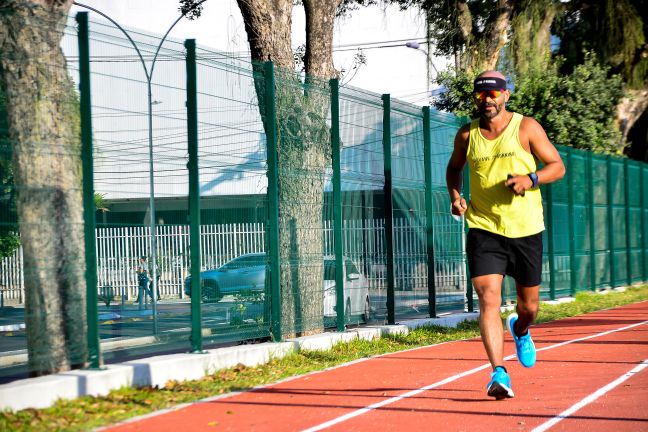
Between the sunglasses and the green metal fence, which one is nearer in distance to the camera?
the sunglasses

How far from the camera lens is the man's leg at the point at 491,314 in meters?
8.12

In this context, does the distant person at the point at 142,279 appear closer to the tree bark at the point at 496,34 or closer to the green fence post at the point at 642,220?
the tree bark at the point at 496,34

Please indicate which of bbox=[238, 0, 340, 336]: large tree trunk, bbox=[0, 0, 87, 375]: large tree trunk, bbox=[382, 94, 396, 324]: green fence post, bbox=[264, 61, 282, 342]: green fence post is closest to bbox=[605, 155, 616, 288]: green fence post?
bbox=[382, 94, 396, 324]: green fence post

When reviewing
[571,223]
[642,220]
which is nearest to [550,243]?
[571,223]

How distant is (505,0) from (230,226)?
18.8 metres

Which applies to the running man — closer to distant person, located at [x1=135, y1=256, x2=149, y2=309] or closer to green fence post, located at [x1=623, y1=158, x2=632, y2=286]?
distant person, located at [x1=135, y1=256, x2=149, y2=309]

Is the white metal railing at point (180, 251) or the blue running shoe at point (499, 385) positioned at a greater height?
the white metal railing at point (180, 251)

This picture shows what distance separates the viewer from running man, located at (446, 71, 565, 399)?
322 inches

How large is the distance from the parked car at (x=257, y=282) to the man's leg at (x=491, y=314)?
3.03 m

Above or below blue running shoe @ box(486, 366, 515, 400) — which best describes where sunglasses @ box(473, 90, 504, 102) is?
above

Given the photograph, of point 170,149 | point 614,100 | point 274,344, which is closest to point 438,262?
point 274,344

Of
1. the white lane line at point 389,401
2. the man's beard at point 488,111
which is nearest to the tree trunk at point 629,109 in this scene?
the white lane line at point 389,401

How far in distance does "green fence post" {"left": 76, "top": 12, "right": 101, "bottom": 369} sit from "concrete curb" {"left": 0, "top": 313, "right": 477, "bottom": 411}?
1.04ft

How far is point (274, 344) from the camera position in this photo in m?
11.4
